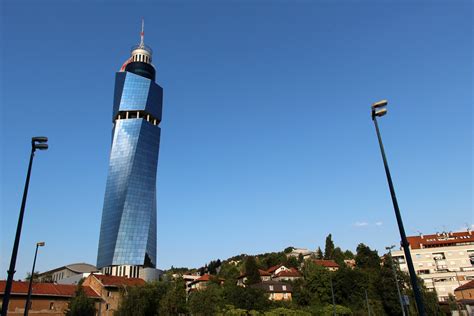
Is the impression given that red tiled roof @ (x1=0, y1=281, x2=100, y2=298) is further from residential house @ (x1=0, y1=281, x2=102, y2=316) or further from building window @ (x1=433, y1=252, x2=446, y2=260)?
building window @ (x1=433, y1=252, x2=446, y2=260)

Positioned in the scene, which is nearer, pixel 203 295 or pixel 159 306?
pixel 159 306

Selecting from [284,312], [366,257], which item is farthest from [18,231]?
[366,257]

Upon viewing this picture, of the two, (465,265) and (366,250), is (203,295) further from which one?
(465,265)

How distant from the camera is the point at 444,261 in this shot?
86.9 m

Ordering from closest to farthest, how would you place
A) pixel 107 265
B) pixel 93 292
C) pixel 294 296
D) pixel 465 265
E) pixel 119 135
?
pixel 93 292
pixel 294 296
pixel 465 265
pixel 107 265
pixel 119 135

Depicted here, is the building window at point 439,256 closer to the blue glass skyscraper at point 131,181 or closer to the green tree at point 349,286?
the green tree at point 349,286

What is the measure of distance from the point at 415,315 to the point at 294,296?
90.4 ft

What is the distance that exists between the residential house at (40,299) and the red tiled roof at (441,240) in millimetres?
76277

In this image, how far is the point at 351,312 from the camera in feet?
192

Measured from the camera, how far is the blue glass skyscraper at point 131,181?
114 m

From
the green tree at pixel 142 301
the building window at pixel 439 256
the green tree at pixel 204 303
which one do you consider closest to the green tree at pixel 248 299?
the green tree at pixel 204 303

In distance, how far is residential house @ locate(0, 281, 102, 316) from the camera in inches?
2041

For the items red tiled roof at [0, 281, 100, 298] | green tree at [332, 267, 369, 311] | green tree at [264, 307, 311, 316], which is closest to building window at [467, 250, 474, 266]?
green tree at [332, 267, 369, 311]

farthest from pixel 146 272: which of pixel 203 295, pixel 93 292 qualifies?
pixel 203 295
